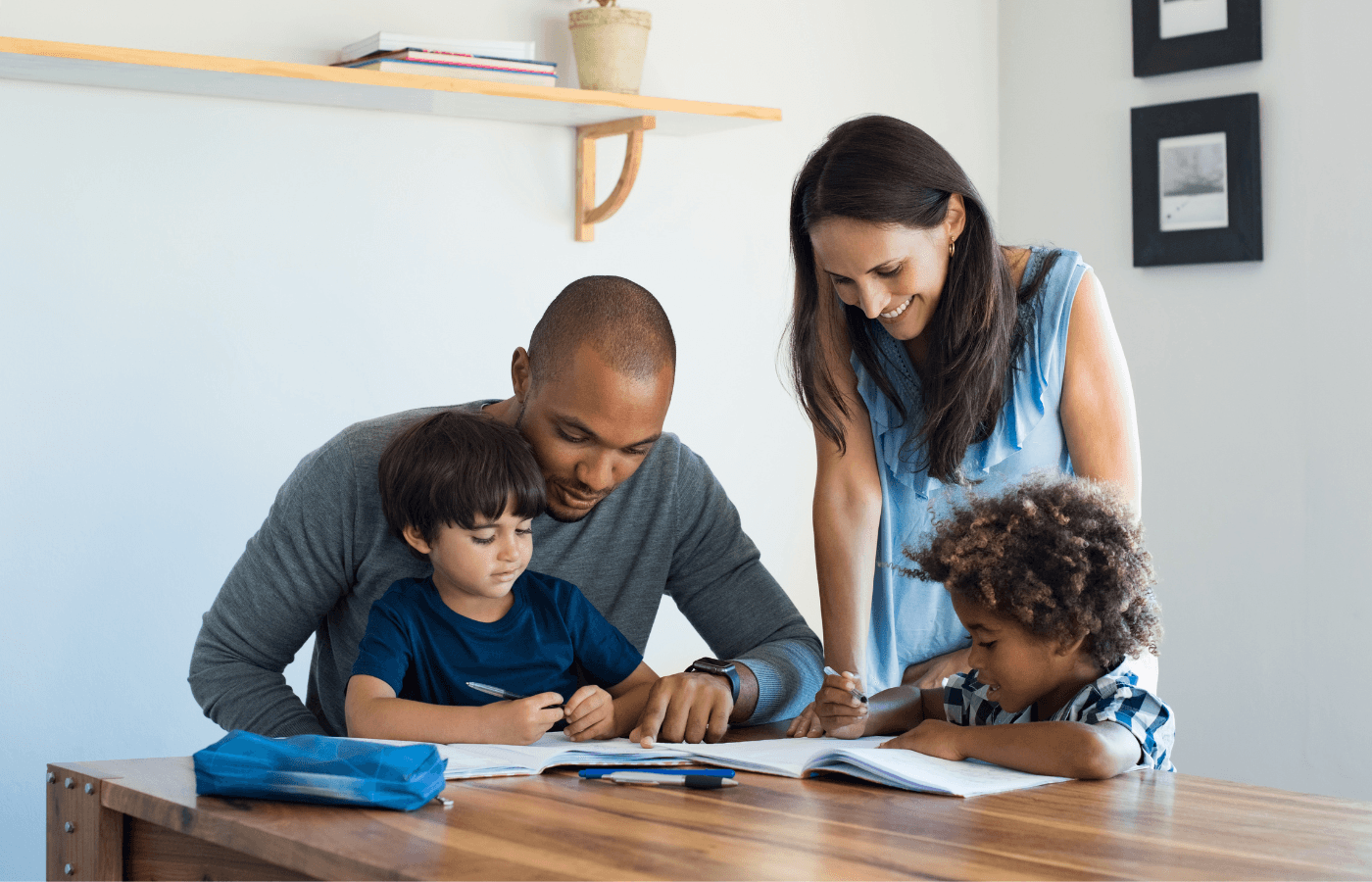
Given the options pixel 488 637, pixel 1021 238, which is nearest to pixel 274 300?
pixel 488 637

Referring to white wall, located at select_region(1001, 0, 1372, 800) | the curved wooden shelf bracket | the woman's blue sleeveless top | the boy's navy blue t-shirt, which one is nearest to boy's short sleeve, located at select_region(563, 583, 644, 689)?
the boy's navy blue t-shirt

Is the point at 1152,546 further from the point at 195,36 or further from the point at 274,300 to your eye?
the point at 195,36

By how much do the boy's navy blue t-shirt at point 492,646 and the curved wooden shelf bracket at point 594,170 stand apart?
1350mm

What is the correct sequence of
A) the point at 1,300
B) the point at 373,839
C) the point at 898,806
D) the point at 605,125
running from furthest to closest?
the point at 605,125, the point at 1,300, the point at 898,806, the point at 373,839

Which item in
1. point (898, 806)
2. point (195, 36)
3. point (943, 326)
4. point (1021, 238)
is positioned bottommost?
point (898, 806)

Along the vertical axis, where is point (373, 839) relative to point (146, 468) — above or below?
below

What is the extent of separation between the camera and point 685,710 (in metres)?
1.42

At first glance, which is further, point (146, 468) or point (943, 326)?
point (146, 468)

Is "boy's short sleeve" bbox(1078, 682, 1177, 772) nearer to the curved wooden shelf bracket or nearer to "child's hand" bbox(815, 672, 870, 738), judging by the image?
"child's hand" bbox(815, 672, 870, 738)

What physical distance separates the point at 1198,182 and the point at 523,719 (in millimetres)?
2209

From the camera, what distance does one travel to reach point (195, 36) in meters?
2.45

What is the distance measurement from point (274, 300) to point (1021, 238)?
176cm

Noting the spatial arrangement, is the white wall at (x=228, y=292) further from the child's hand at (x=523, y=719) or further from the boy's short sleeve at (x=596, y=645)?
the child's hand at (x=523, y=719)

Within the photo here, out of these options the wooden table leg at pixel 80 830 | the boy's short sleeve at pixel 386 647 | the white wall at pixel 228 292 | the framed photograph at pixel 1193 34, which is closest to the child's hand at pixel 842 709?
the boy's short sleeve at pixel 386 647
